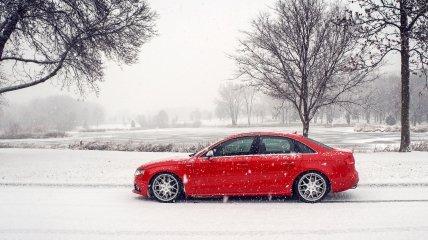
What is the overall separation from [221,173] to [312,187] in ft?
6.32

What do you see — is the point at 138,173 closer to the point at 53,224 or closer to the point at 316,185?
the point at 53,224

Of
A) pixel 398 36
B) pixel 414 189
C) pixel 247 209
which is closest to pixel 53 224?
pixel 247 209

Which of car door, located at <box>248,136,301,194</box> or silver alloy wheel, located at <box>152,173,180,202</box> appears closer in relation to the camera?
car door, located at <box>248,136,301,194</box>

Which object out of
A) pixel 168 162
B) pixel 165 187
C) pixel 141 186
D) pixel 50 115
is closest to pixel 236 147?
pixel 168 162

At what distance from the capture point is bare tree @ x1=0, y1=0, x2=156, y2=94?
17.6 meters

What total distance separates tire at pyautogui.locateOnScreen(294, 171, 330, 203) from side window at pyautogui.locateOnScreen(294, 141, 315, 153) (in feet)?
1.58

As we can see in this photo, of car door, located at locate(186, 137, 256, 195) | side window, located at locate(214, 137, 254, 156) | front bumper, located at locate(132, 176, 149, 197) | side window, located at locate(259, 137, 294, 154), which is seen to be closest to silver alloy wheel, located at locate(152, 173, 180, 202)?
front bumper, located at locate(132, 176, 149, 197)

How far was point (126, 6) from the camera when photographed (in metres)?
19.8

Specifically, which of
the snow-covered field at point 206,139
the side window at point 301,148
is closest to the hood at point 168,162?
the side window at point 301,148

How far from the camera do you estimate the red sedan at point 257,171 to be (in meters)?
8.99

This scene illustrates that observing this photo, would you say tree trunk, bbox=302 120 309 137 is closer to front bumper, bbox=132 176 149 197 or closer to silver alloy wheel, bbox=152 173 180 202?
silver alloy wheel, bbox=152 173 180 202

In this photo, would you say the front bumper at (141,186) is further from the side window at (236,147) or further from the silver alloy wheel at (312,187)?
the silver alloy wheel at (312,187)

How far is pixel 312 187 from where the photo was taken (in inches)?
354

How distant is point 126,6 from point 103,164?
315 inches
